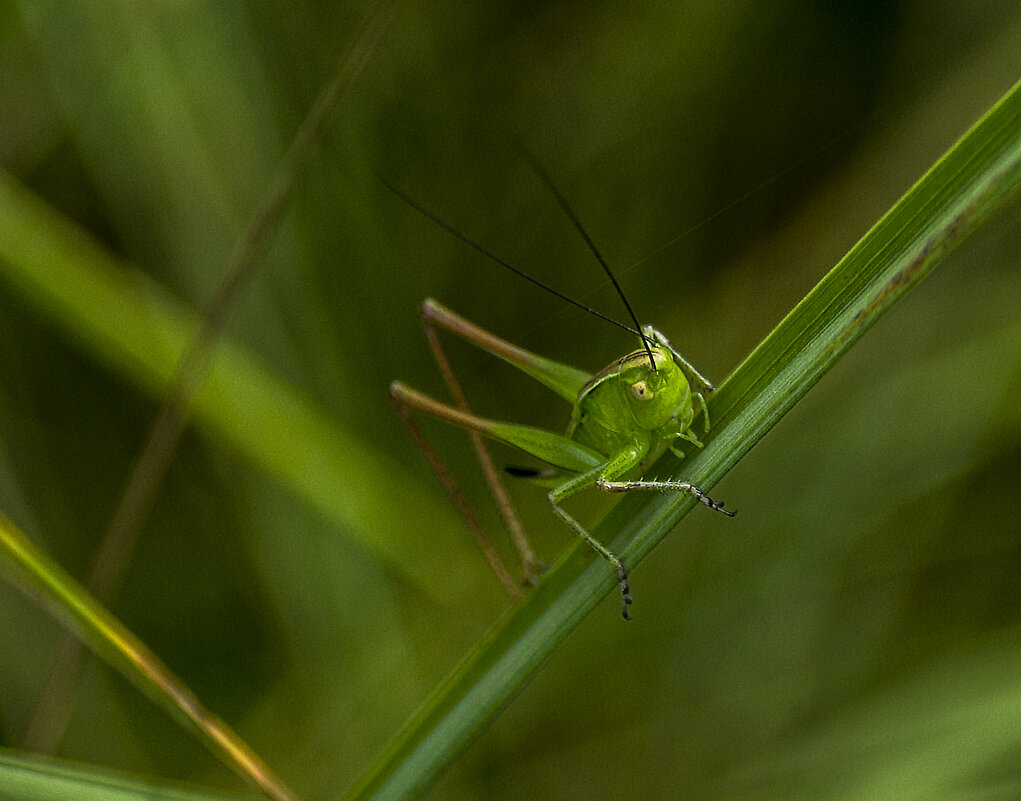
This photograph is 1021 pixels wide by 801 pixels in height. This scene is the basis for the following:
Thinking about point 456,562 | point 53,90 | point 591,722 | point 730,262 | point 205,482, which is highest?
point 53,90

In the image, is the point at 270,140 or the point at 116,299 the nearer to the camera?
the point at 116,299

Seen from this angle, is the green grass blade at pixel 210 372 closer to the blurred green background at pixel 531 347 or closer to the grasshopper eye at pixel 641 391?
the blurred green background at pixel 531 347

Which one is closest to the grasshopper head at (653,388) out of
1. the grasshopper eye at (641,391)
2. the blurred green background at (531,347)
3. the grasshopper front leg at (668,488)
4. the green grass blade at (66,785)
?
the grasshopper eye at (641,391)

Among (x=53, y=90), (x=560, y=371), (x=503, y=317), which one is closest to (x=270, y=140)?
(x=53, y=90)

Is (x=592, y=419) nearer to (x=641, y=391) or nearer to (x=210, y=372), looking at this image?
(x=641, y=391)

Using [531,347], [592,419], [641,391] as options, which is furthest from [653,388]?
[531,347]

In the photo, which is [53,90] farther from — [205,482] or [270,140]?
[205,482]
